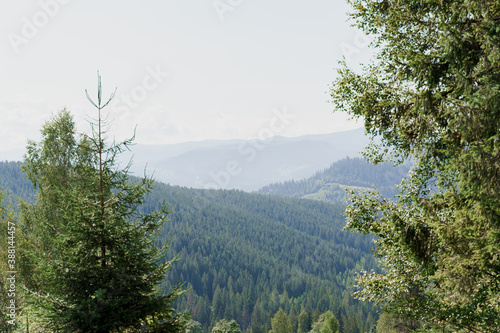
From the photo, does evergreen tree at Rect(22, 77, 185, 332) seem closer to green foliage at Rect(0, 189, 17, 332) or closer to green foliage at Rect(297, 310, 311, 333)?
green foliage at Rect(0, 189, 17, 332)

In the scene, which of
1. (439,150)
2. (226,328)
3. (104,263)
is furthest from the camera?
(226,328)

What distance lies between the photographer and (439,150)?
7.59m

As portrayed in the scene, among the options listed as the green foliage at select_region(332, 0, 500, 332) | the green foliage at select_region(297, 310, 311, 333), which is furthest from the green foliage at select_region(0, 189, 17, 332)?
the green foliage at select_region(297, 310, 311, 333)

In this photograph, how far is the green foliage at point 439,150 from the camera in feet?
22.1

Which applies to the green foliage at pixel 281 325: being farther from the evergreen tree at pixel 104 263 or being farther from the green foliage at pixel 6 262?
the evergreen tree at pixel 104 263

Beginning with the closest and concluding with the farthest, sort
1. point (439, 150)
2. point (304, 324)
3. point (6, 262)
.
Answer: point (439, 150), point (6, 262), point (304, 324)

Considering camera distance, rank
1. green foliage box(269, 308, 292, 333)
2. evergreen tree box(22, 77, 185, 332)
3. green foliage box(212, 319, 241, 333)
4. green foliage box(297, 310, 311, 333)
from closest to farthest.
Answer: evergreen tree box(22, 77, 185, 332) → green foliage box(212, 319, 241, 333) → green foliage box(269, 308, 292, 333) → green foliage box(297, 310, 311, 333)

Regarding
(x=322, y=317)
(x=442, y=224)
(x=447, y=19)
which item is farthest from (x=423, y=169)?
(x=322, y=317)

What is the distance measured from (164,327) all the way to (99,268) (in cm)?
262

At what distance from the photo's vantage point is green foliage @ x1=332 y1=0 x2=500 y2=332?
22.1ft

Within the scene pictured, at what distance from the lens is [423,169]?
29.5 feet

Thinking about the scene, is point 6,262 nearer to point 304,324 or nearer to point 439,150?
point 439,150

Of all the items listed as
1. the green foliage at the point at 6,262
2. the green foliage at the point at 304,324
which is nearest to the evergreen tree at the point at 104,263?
the green foliage at the point at 6,262

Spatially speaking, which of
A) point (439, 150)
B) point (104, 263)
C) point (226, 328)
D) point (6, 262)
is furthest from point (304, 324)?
point (439, 150)
